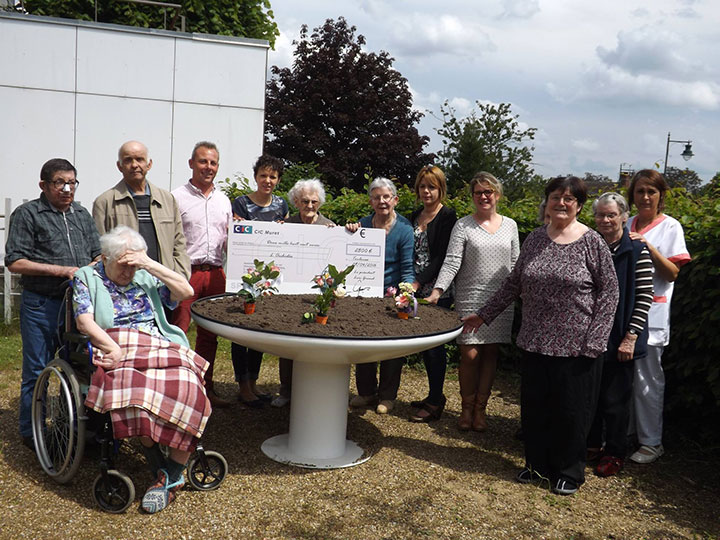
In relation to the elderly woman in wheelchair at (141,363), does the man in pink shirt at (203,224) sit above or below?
above

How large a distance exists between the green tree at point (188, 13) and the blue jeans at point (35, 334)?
953 cm

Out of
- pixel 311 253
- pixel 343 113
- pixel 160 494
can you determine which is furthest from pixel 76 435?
pixel 343 113

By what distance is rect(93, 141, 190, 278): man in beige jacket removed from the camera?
4270 mm

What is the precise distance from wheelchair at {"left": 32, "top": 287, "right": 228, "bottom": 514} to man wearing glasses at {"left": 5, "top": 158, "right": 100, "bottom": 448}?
0.17m

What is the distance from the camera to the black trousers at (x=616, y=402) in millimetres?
4066

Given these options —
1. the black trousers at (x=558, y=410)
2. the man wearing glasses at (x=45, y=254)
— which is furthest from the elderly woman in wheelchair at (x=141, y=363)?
the black trousers at (x=558, y=410)

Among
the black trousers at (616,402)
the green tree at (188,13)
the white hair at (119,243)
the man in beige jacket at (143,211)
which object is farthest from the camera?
the green tree at (188,13)

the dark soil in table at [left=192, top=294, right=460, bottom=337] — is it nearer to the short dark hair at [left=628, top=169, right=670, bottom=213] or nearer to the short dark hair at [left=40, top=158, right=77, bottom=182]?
the short dark hair at [left=40, top=158, right=77, bottom=182]

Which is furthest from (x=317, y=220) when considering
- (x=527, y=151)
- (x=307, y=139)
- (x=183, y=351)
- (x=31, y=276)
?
(x=307, y=139)

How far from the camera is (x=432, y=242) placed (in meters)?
4.98

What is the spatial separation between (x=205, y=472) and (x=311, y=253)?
1.66 metres

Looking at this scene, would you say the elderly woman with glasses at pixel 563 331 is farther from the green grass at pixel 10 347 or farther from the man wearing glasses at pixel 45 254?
the green grass at pixel 10 347

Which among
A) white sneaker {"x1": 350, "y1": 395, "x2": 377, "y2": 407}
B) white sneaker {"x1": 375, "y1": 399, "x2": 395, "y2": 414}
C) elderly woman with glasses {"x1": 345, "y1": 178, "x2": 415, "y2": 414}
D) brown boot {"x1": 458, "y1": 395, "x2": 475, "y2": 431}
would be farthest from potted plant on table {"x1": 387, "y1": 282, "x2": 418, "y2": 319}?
white sneaker {"x1": 350, "y1": 395, "x2": 377, "y2": 407}

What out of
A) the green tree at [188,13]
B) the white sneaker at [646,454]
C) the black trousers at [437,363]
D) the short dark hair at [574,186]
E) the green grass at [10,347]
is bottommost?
the green grass at [10,347]
